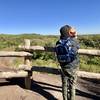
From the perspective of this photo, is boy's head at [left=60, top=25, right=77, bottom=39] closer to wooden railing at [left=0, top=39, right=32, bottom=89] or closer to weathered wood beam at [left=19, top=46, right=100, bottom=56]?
weathered wood beam at [left=19, top=46, right=100, bottom=56]

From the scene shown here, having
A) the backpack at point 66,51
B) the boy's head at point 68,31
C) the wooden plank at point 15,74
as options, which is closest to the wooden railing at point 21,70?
the wooden plank at point 15,74

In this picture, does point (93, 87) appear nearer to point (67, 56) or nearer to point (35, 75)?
point (35, 75)

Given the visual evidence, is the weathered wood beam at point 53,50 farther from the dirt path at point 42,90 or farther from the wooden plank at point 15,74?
the dirt path at point 42,90

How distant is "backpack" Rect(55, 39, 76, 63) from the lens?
773 cm

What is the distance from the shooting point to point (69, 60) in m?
7.75

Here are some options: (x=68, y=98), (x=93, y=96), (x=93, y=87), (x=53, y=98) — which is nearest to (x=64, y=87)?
(x=68, y=98)

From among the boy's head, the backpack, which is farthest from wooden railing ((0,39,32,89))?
the boy's head

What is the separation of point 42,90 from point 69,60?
7.21 ft

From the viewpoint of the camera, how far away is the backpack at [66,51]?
7.73 metres

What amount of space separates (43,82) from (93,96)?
1.94m

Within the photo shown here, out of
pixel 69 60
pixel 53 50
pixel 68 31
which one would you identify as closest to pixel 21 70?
pixel 53 50

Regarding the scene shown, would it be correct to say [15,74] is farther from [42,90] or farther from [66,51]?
[66,51]

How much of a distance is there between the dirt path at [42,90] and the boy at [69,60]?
105 cm

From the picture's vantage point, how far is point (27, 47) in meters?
9.59
